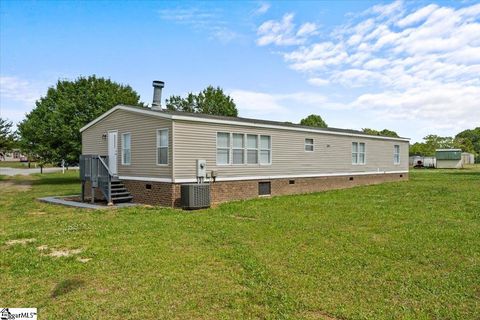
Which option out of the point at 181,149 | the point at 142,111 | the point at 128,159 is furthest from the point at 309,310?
the point at 128,159

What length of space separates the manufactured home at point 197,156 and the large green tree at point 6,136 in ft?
53.0

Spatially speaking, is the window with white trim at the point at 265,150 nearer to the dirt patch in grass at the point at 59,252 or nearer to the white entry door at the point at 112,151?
the white entry door at the point at 112,151

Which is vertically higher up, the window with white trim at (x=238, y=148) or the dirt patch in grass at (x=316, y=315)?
the window with white trim at (x=238, y=148)

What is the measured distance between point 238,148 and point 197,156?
2131 millimetres

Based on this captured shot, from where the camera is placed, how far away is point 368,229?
791 centimetres

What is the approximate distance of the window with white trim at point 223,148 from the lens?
13359mm

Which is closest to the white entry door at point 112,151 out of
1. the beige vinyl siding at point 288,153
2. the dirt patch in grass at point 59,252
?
the beige vinyl siding at point 288,153

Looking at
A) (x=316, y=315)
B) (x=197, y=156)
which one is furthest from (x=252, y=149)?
(x=316, y=315)

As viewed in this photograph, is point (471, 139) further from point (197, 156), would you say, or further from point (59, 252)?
point (59, 252)

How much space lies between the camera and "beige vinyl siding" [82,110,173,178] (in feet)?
40.7

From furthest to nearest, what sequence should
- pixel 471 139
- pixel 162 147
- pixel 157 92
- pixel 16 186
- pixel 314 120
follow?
pixel 471 139 → pixel 314 120 → pixel 16 186 → pixel 157 92 → pixel 162 147

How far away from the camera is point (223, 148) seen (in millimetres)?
13500

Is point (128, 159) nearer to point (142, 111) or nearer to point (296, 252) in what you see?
point (142, 111)

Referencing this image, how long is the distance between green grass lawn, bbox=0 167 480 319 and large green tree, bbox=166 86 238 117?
36.1 m
